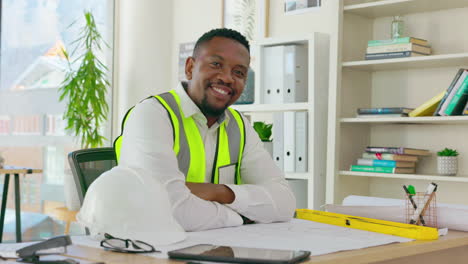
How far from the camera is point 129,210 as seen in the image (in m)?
1.41

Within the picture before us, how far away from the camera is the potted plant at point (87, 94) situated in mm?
5535

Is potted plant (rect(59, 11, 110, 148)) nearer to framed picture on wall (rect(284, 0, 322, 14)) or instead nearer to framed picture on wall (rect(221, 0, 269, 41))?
framed picture on wall (rect(221, 0, 269, 41))

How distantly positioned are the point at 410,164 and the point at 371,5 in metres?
0.89

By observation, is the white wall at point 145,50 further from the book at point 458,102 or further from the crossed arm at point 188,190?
the crossed arm at point 188,190

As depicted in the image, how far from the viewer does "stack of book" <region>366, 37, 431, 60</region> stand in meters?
3.72

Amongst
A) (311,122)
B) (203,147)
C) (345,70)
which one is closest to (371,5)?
(345,70)

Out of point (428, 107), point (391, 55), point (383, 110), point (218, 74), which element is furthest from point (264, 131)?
point (218, 74)

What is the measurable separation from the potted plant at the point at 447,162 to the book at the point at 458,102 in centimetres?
24

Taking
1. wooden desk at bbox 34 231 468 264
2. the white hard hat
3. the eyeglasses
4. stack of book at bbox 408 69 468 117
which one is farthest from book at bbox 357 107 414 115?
the eyeglasses

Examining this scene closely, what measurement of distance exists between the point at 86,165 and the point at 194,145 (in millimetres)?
405

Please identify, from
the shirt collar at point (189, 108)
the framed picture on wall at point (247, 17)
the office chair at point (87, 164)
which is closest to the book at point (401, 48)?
the framed picture on wall at point (247, 17)

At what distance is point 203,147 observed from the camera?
7.16ft

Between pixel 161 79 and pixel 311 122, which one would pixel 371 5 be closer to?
pixel 311 122

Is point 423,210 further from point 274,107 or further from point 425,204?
point 274,107
